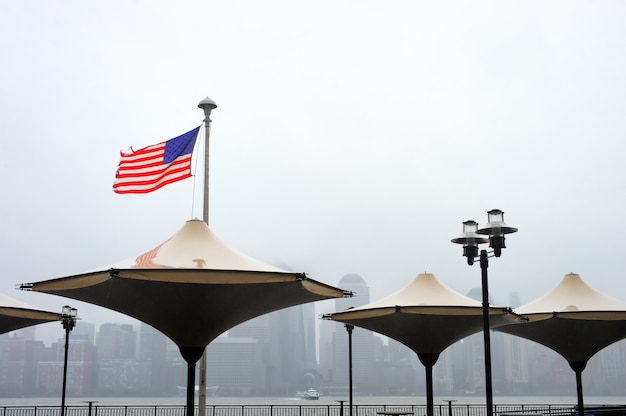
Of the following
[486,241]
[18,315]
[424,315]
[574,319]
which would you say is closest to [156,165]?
[18,315]

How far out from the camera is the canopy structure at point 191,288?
11.7m

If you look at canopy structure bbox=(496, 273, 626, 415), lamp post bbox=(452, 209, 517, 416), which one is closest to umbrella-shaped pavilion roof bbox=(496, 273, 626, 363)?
canopy structure bbox=(496, 273, 626, 415)

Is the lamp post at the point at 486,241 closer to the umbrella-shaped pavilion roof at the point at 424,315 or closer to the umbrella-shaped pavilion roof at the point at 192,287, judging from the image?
the umbrella-shaped pavilion roof at the point at 192,287

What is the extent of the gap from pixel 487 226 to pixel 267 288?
4.10m

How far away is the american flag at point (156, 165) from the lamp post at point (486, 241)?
733 centimetres

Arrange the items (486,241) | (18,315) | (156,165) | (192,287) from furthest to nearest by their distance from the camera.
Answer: (156,165) → (18,315) → (486,241) → (192,287)

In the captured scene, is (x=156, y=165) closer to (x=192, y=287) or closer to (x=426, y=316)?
(x=192, y=287)

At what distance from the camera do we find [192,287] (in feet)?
41.3

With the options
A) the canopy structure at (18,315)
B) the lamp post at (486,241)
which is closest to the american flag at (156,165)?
the canopy structure at (18,315)

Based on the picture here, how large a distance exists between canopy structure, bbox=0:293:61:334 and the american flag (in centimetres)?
344

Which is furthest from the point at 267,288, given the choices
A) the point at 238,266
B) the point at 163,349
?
the point at 163,349

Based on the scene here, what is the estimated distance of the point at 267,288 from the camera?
12781 millimetres

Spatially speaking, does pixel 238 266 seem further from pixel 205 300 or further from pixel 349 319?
pixel 349 319

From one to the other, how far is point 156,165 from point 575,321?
37.5 ft
